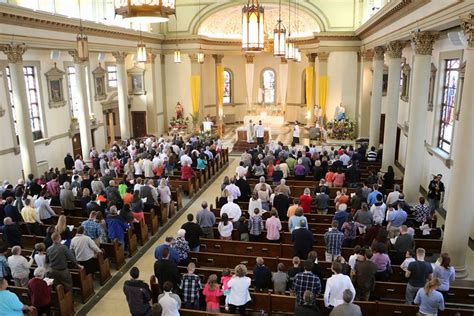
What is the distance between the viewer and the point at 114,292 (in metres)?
9.52

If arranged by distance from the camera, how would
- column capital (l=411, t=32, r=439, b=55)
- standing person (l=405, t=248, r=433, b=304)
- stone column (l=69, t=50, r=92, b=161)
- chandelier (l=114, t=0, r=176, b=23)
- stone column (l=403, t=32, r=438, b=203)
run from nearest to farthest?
chandelier (l=114, t=0, r=176, b=23)
standing person (l=405, t=248, r=433, b=304)
column capital (l=411, t=32, r=439, b=55)
stone column (l=403, t=32, r=438, b=203)
stone column (l=69, t=50, r=92, b=161)

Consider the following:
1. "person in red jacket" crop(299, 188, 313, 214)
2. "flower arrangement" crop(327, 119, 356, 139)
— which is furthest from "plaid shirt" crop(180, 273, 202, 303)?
"flower arrangement" crop(327, 119, 356, 139)

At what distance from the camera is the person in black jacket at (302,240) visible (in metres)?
8.88

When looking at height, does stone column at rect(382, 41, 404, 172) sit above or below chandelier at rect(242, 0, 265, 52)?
below

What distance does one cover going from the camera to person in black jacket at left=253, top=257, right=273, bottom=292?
25.1 feet

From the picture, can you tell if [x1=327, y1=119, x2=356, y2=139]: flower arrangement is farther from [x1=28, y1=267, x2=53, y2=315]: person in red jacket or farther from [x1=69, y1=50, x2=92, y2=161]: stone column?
[x1=28, y1=267, x2=53, y2=315]: person in red jacket

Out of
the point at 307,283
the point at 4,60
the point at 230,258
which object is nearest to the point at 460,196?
the point at 307,283

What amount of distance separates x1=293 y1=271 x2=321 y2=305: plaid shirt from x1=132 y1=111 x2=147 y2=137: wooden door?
22.6 meters

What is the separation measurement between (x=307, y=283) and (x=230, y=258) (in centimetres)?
265

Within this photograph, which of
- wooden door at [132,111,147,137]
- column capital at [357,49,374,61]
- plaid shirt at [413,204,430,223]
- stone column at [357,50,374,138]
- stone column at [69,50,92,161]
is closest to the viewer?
plaid shirt at [413,204,430,223]

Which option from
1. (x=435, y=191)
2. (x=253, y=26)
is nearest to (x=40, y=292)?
(x=253, y=26)

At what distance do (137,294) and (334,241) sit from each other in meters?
4.29

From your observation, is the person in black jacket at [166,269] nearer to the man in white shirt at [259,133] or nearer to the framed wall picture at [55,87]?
the framed wall picture at [55,87]

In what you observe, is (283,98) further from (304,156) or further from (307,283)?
(307,283)
